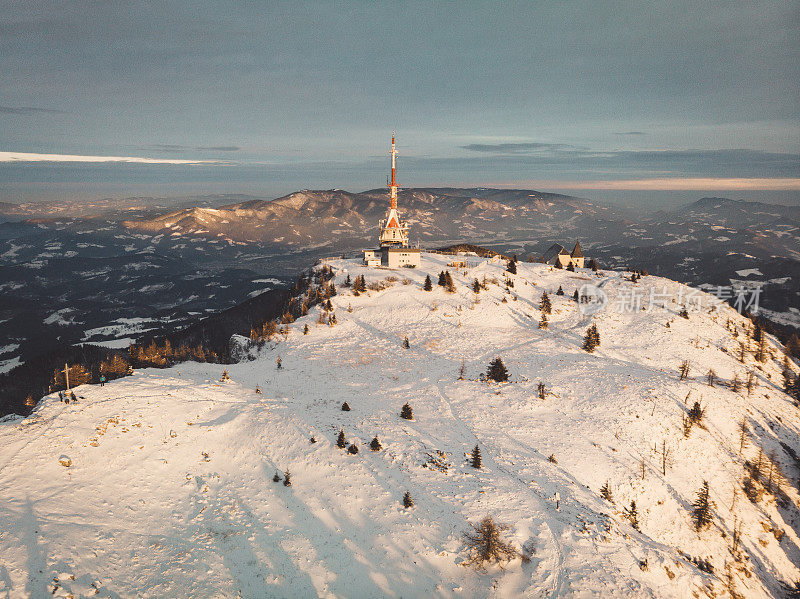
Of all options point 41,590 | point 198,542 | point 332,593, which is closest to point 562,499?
point 332,593

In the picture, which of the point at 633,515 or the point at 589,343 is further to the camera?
the point at 589,343

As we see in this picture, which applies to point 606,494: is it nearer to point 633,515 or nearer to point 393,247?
point 633,515

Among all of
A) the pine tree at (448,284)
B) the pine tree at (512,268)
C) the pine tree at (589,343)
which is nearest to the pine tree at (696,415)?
the pine tree at (589,343)

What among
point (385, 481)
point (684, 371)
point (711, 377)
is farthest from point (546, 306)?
point (385, 481)

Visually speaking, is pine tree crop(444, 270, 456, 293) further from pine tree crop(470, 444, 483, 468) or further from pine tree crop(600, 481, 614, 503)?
pine tree crop(600, 481, 614, 503)

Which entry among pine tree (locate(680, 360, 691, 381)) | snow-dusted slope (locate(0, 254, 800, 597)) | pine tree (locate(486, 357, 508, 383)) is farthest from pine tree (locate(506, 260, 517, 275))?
pine tree (locate(486, 357, 508, 383))

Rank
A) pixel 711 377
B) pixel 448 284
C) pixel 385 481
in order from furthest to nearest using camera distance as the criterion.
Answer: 1. pixel 448 284
2. pixel 711 377
3. pixel 385 481

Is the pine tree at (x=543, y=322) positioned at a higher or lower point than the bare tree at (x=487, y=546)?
higher

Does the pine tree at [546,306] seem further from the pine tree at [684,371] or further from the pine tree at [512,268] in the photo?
the pine tree at [684,371]
